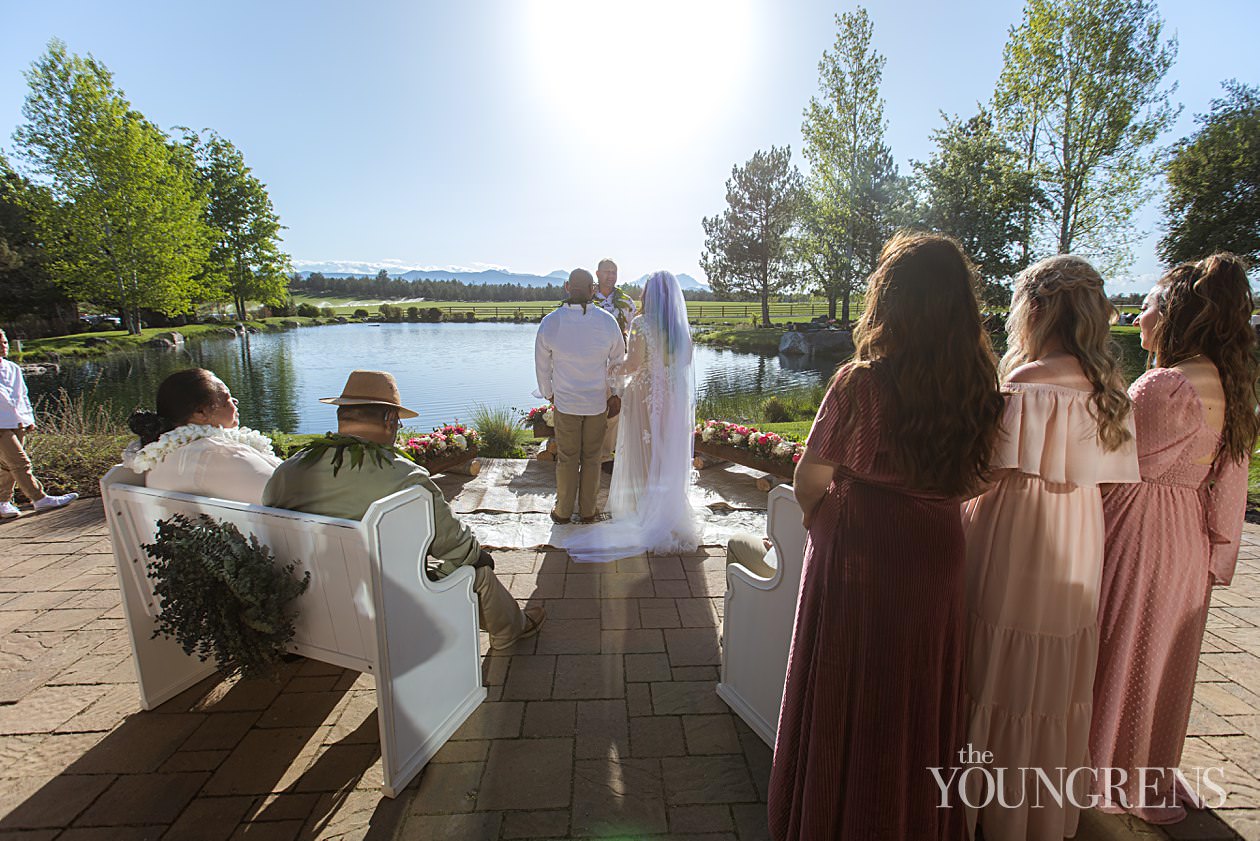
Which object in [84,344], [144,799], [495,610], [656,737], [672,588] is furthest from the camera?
A: [84,344]

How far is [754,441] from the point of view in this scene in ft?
20.5

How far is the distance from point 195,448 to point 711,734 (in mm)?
2553

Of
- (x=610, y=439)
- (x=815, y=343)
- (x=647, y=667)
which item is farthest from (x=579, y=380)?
(x=815, y=343)

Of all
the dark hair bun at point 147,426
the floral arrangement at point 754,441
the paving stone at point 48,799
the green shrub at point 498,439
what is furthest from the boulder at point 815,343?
the paving stone at point 48,799

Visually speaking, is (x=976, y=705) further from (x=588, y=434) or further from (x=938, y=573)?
(x=588, y=434)

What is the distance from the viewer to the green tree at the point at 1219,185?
731 inches

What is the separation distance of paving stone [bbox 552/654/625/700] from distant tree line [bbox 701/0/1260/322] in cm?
1944

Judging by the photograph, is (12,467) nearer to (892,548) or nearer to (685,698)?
(685,698)

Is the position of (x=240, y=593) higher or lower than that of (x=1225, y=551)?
lower

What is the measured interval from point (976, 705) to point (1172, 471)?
1.06 m

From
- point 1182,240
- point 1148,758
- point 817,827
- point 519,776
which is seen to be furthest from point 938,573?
point 1182,240

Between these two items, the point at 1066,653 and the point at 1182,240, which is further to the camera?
the point at 1182,240

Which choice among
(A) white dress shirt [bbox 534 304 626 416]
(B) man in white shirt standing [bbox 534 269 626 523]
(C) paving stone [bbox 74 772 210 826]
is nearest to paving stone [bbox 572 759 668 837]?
(C) paving stone [bbox 74 772 210 826]

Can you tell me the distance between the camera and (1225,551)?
2070 millimetres
